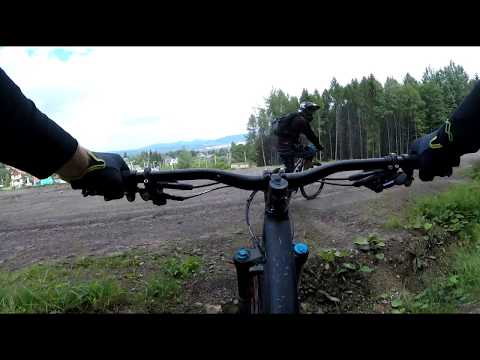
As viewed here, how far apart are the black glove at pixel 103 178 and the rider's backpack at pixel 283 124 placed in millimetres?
5933

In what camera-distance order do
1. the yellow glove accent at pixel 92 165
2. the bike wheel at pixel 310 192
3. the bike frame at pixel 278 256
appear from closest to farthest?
the bike frame at pixel 278 256 < the yellow glove accent at pixel 92 165 < the bike wheel at pixel 310 192

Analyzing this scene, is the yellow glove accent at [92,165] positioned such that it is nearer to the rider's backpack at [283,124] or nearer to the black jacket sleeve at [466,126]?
the black jacket sleeve at [466,126]

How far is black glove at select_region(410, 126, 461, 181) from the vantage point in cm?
162

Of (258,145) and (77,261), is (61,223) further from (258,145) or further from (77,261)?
(258,145)

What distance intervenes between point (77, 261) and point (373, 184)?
167 inches

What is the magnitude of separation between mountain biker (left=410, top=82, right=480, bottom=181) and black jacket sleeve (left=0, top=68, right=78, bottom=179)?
5.44 ft

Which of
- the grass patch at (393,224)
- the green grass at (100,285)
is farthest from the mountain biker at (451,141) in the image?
the grass patch at (393,224)

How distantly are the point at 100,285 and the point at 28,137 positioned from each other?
9.69ft

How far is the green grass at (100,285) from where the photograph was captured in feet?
10.8

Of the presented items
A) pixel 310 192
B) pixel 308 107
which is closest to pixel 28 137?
pixel 308 107

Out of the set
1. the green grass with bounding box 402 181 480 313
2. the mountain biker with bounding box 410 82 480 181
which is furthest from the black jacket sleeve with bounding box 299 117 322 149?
the mountain biker with bounding box 410 82 480 181

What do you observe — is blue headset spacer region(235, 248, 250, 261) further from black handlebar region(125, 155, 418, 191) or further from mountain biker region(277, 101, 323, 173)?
mountain biker region(277, 101, 323, 173)

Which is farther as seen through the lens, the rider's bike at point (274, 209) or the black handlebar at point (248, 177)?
the black handlebar at point (248, 177)

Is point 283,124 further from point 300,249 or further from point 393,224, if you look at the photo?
point 300,249
